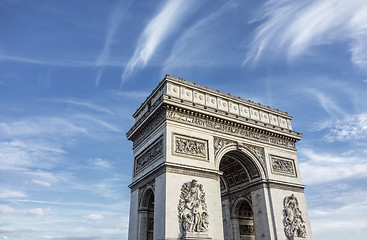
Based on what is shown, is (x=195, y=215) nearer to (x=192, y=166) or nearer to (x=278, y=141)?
(x=192, y=166)

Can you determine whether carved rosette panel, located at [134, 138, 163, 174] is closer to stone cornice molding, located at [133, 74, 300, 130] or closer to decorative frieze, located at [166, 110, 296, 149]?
decorative frieze, located at [166, 110, 296, 149]

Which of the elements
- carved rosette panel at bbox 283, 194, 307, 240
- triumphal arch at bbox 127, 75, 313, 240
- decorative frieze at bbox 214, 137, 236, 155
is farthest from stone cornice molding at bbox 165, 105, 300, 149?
carved rosette panel at bbox 283, 194, 307, 240

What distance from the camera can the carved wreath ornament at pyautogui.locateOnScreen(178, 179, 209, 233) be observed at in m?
16.5

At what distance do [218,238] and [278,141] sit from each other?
9.91 metres

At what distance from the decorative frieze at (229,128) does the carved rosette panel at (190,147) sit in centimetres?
111

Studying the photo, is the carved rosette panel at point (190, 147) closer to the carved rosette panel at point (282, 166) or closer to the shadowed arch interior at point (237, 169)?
the shadowed arch interior at point (237, 169)

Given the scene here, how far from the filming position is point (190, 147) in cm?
1888

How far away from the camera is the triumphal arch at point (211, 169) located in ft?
56.5

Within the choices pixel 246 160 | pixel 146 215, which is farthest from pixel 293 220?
pixel 146 215

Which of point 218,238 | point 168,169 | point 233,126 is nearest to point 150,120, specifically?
point 168,169

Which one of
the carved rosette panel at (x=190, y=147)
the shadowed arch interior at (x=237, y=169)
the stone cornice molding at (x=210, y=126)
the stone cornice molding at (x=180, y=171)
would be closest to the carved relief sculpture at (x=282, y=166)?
the stone cornice molding at (x=210, y=126)

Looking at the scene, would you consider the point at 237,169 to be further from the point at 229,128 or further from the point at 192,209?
the point at 192,209

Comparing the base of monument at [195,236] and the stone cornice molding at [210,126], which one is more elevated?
the stone cornice molding at [210,126]

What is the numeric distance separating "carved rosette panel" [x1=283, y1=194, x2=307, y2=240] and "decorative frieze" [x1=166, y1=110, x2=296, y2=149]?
173 inches
